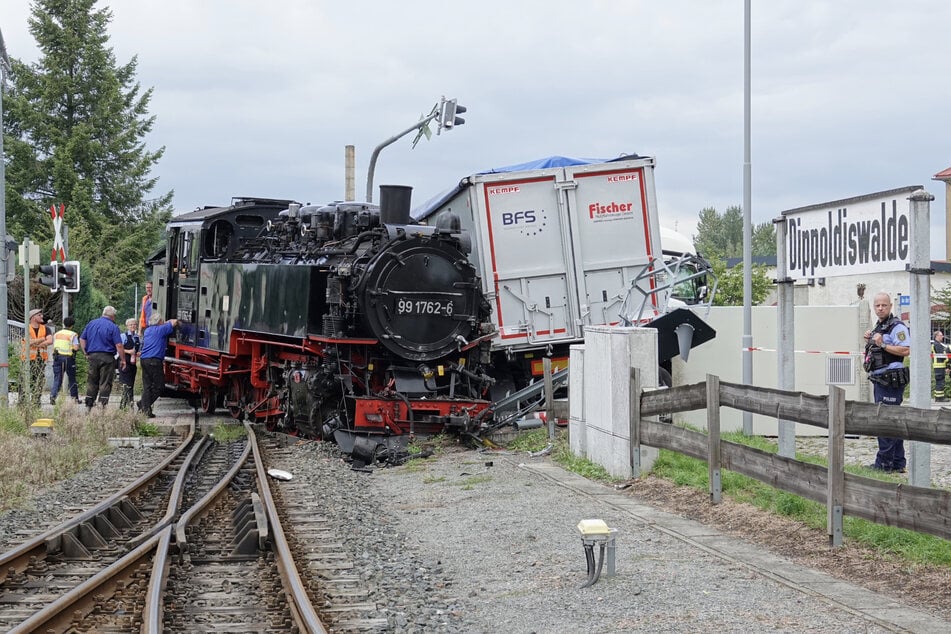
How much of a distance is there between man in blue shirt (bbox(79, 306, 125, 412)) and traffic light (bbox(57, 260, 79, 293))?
1092mm

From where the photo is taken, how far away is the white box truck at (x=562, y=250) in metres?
14.9

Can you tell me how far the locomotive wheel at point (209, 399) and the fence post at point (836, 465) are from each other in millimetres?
14689

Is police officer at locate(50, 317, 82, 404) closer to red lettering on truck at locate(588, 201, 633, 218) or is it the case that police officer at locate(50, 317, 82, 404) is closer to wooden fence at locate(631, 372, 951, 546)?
red lettering on truck at locate(588, 201, 633, 218)

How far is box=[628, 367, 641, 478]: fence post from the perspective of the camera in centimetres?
1044

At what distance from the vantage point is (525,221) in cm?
1498

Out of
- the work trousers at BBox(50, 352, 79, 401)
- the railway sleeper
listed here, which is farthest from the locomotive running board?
the work trousers at BBox(50, 352, 79, 401)

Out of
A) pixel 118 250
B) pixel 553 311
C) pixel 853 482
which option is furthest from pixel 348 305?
pixel 118 250

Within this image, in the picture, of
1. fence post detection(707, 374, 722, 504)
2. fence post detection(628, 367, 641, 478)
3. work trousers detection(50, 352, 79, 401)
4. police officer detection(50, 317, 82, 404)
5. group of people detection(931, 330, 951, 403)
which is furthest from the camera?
group of people detection(931, 330, 951, 403)

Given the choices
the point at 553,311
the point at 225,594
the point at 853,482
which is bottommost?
the point at 225,594

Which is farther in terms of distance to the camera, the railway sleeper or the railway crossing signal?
the railway crossing signal

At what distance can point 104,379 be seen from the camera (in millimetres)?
19438

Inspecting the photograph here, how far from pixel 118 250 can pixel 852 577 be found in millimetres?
40730

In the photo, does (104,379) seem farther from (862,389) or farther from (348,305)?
(862,389)

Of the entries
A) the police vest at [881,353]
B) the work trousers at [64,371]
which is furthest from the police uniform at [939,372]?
the work trousers at [64,371]
